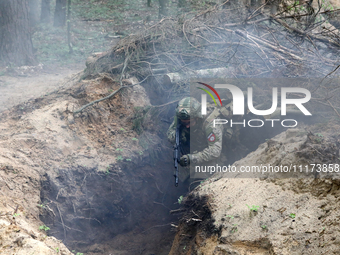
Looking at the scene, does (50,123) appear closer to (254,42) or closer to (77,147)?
(77,147)

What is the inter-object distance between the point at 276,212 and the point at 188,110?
283 centimetres

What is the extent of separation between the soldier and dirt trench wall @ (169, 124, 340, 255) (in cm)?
131

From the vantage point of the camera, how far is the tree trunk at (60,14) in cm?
1279

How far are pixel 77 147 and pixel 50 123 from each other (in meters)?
0.74

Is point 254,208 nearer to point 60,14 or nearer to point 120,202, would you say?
point 120,202

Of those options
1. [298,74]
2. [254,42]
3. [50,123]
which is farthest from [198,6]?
[50,123]

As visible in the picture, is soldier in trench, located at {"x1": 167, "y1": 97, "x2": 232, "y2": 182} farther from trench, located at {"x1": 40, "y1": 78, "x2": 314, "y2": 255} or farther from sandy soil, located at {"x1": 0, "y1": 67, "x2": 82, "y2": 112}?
sandy soil, located at {"x1": 0, "y1": 67, "x2": 82, "y2": 112}

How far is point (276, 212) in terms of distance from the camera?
2936mm

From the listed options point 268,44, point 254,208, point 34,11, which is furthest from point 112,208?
point 34,11

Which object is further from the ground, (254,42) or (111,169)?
(254,42)

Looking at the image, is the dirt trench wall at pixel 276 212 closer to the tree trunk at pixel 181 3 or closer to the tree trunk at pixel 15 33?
the tree trunk at pixel 15 33

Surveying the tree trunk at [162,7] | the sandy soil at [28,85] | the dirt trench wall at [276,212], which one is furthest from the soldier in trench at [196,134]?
the tree trunk at [162,7]

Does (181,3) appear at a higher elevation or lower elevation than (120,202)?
higher

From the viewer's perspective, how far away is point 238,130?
610cm
